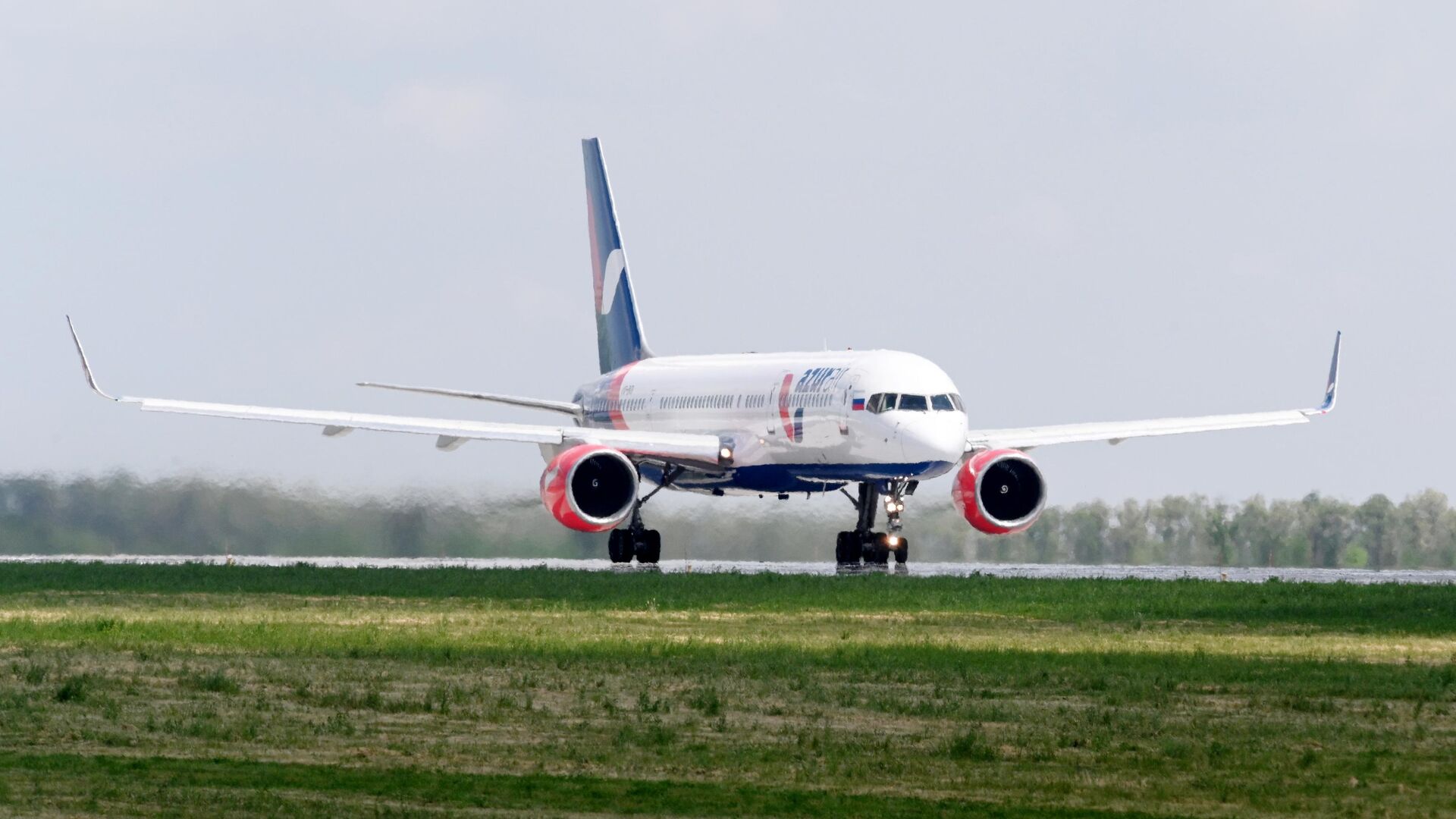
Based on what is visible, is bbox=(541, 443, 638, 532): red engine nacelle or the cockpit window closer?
the cockpit window

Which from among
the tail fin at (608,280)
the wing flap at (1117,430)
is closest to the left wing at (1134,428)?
the wing flap at (1117,430)

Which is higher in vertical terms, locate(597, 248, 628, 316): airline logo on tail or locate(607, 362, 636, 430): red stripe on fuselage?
locate(597, 248, 628, 316): airline logo on tail

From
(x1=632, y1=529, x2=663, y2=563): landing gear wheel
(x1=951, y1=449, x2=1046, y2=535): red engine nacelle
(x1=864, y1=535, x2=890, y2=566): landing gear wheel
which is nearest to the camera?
(x1=951, y1=449, x2=1046, y2=535): red engine nacelle

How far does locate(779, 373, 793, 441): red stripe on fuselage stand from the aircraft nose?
3.60m

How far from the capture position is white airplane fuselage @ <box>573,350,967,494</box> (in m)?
44.7

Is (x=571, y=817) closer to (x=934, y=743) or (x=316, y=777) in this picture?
(x=316, y=777)

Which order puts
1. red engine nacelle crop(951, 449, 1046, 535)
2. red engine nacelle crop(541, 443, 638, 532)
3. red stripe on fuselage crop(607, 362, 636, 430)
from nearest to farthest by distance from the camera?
red engine nacelle crop(541, 443, 638, 532), red engine nacelle crop(951, 449, 1046, 535), red stripe on fuselage crop(607, 362, 636, 430)

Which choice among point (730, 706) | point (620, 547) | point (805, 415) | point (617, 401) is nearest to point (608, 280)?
point (617, 401)

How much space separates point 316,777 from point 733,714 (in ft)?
16.3

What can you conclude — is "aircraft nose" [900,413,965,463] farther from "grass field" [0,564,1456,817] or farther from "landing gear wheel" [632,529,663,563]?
"grass field" [0,564,1456,817]

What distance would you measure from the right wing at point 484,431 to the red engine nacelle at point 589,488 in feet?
3.19

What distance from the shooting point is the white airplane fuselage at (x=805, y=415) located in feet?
147

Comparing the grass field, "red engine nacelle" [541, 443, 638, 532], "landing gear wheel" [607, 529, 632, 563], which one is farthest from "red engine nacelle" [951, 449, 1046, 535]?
the grass field

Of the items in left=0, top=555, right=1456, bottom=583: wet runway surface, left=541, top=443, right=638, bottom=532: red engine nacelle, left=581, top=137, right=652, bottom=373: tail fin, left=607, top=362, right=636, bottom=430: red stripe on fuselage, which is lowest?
left=0, top=555, right=1456, bottom=583: wet runway surface
